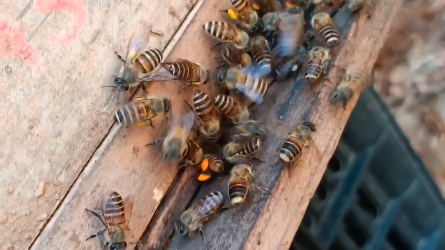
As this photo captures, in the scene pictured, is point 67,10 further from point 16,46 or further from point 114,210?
point 114,210

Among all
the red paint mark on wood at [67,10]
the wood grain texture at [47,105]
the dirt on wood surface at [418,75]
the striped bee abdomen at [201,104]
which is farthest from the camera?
the dirt on wood surface at [418,75]

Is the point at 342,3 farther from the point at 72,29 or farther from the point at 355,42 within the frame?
the point at 72,29

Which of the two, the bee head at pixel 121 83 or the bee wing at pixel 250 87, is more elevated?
the bee wing at pixel 250 87

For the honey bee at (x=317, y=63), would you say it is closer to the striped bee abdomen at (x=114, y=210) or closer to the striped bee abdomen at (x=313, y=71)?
the striped bee abdomen at (x=313, y=71)

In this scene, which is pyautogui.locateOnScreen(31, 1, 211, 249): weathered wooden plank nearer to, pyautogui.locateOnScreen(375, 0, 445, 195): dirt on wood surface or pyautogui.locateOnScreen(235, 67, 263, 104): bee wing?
pyautogui.locateOnScreen(235, 67, 263, 104): bee wing

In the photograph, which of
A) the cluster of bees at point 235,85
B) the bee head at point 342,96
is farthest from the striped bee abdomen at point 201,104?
the bee head at point 342,96

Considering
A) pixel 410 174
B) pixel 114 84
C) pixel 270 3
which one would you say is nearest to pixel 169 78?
pixel 114 84

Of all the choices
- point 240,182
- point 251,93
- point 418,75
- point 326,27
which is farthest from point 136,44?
point 418,75
